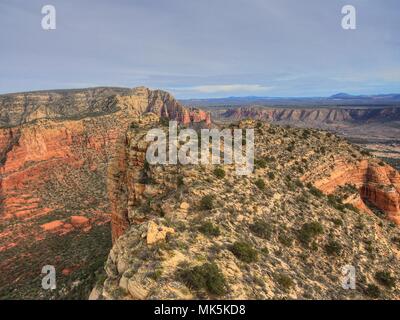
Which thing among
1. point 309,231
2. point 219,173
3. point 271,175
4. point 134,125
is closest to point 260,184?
point 271,175

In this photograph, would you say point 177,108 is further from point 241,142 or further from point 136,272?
point 136,272

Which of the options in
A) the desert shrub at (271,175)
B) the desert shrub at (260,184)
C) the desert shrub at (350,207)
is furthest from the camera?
the desert shrub at (350,207)

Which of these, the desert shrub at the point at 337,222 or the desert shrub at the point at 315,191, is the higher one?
the desert shrub at the point at 315,191

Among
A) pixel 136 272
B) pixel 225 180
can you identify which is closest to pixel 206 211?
pixel 225 180

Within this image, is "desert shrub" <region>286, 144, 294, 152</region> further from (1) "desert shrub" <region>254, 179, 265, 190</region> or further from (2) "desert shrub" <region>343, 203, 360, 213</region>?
(1) "desert shrub" <region>254, 179, 265, 190</region>

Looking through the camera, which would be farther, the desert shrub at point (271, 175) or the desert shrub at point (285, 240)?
the desert shrub at point (271, 175)

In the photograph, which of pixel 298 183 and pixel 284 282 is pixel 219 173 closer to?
pixel 298 183

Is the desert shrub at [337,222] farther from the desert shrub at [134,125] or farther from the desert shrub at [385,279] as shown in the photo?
the desert shrub at [134,125]

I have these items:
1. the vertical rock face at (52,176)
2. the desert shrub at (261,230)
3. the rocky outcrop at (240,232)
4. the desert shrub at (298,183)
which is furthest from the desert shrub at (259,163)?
the vertical rock face at (52,176)
